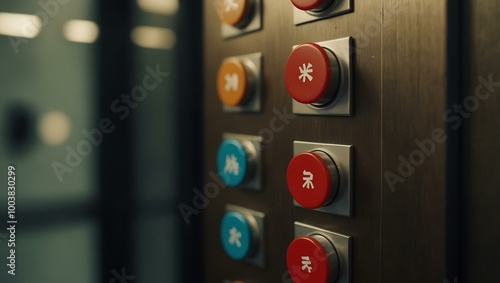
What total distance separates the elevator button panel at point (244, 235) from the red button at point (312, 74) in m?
0.27

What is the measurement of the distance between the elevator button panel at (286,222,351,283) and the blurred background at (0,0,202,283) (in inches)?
14.0

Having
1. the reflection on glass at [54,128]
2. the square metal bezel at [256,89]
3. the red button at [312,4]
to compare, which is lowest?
the reflection on glass at [54,128]

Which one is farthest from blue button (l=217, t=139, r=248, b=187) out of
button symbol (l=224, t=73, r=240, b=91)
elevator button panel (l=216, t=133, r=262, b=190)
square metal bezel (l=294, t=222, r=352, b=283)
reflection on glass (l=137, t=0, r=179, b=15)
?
reflection on glass (l=137, t=0, r=179, b=15)

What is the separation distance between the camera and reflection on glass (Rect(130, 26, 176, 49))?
0.91m

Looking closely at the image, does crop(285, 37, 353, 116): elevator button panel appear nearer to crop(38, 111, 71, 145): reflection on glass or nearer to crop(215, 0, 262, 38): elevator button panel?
crop(215, 0, 262, 38): elevator button panel

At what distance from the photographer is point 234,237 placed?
88 centimetres

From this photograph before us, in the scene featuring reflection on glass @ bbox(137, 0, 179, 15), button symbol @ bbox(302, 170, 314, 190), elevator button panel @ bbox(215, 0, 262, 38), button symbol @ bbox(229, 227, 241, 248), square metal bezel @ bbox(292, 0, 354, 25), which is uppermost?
reflection on glass @ bbox(137, 0, 179, 15)

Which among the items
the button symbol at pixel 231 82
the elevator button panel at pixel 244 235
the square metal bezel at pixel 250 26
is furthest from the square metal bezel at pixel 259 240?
the square metal bezel at pixel 250 26

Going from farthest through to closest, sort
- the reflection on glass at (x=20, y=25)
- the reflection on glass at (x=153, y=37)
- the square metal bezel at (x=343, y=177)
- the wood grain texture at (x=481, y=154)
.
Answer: the reflection on glass at (x=153, y=37), the reflection on glass at (x=20, y=25), the square metal bezel at (x=343, y=177), the wood grain texture at (x=481, y=154)

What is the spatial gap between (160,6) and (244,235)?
0.50 metres

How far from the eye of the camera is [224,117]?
939 mm

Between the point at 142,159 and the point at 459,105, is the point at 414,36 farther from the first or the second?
the point at 142,159

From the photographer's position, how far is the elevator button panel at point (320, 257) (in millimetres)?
674

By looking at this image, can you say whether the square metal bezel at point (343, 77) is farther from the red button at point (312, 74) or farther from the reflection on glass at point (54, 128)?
the reflection on glass at point (54, 128)
